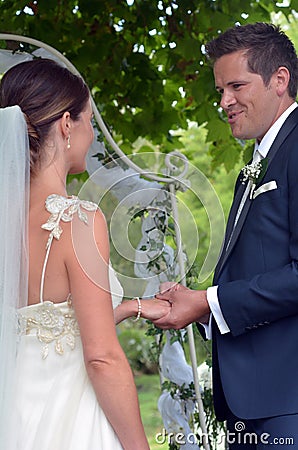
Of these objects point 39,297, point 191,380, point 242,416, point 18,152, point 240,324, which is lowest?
point 191,380

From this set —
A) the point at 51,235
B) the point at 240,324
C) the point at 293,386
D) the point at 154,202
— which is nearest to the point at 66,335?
the point at 51,235

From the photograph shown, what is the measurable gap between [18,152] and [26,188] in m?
0.12

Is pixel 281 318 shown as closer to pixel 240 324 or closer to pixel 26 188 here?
pixel 240 324

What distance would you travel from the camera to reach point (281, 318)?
9.00ft

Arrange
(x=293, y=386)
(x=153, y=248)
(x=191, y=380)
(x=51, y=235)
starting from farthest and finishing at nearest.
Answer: (x=191, y=380), (x=153, y=248), (x=293, y=386), (x=51, y=235)

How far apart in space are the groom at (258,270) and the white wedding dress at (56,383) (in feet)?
1.62

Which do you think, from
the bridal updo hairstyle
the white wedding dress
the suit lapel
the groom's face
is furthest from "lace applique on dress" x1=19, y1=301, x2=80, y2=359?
the groom's face

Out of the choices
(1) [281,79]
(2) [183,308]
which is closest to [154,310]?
(2) [183,308]

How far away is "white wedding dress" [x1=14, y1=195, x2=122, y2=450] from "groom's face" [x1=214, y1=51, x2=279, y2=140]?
70 centimetres

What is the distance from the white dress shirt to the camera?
279 cm

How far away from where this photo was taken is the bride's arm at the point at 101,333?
2.45 meters

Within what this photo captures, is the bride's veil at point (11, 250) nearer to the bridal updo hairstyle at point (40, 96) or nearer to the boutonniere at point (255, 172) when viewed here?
the bridal updo hairstyle at point (40, 96)

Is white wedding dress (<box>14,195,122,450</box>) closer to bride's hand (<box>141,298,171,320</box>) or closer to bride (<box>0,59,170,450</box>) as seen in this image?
bride (<box>0,59,170,450</box>)

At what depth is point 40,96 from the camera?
259 cm
